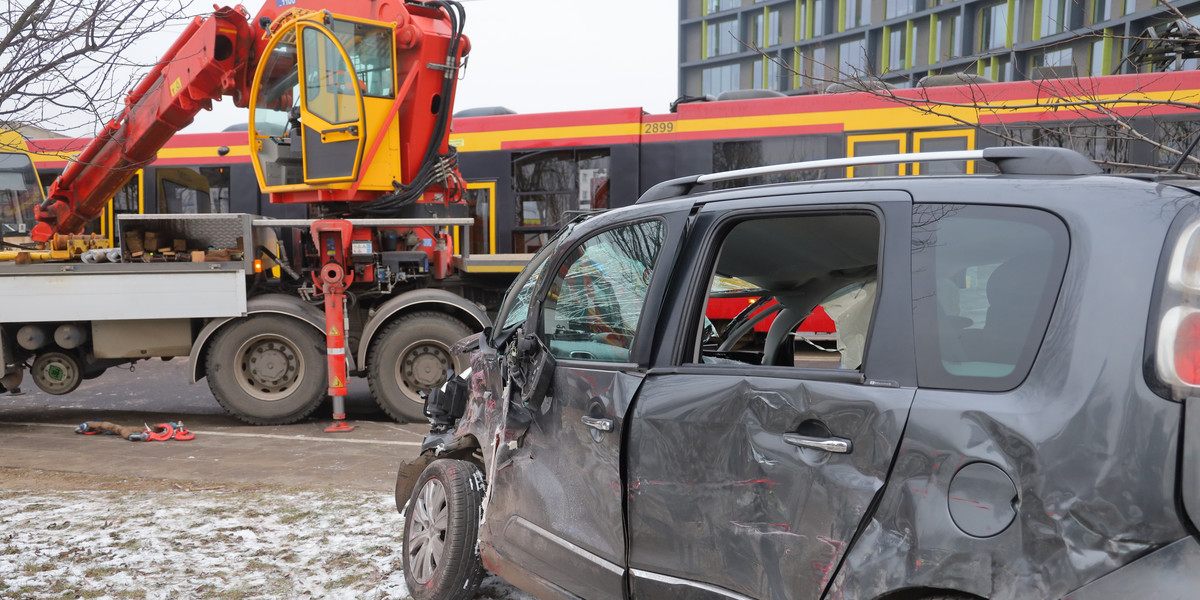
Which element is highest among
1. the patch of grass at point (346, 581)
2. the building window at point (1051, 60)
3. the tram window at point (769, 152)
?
the building window at point (1051, 60)

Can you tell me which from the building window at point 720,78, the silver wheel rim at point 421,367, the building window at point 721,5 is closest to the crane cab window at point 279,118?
the silver wheel rim at point 421,367

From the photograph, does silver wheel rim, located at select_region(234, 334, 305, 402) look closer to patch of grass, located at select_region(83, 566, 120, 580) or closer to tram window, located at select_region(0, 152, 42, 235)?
patch of grass, located at select_region(83, 566, 120, 580)

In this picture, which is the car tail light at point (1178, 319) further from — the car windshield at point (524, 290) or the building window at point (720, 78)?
the building window at point (720, 78)

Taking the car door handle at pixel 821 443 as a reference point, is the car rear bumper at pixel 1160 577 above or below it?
below

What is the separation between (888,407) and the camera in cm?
204

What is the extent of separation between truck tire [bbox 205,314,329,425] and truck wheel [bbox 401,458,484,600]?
15.4 ft

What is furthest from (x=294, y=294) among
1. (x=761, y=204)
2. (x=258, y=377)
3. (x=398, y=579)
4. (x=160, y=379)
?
(x=761, y=204)

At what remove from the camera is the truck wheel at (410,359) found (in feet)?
27.0

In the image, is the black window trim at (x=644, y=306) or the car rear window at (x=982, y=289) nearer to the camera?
the car rear window at (x=982, y=289)

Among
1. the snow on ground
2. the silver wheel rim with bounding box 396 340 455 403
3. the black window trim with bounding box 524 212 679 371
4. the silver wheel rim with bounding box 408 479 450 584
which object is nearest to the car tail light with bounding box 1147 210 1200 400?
the black window trim with bounding box 524 212 679 371

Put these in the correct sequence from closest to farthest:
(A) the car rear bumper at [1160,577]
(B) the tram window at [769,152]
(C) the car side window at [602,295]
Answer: (A) the car rear bumper at [1160,577], (C) the car side window at [602,295], (B) the tram window at [769,152]

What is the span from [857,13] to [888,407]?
3850 cm

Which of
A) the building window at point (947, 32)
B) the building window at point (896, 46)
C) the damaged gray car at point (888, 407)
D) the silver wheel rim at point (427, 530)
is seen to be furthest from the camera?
the building window at point (896, 46)

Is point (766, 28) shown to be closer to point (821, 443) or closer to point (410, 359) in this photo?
point (410, 359)
